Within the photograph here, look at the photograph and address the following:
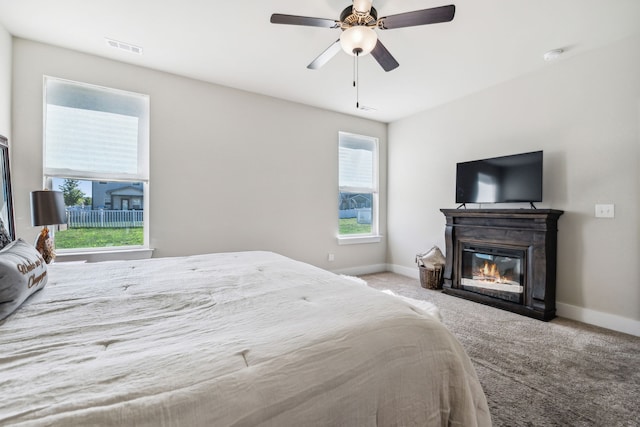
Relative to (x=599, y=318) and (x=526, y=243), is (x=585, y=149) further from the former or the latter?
(x=599, y=318)

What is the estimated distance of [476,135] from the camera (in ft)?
12.5

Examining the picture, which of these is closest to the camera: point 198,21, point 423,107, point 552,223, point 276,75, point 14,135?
point 198,21

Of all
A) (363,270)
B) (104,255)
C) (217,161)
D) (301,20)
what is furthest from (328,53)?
(363,270)

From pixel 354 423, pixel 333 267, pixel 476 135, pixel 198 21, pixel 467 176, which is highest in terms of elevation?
pixel 198 21

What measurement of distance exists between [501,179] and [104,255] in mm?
4535

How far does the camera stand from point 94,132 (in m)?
2.98

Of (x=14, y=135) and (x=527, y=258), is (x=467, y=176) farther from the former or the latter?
(x=14, y=135)

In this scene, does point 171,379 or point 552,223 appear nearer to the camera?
point 171,379

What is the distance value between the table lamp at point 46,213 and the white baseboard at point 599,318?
193 inches

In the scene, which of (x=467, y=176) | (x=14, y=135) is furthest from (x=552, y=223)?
(x=14, y=135)

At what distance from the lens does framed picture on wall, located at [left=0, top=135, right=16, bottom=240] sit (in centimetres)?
237

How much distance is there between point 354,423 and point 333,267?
375 cm

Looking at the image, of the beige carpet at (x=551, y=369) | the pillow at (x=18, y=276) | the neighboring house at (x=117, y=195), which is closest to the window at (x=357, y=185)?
the beige carpet at (x=551, y=369)

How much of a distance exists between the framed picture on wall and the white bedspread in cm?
172
